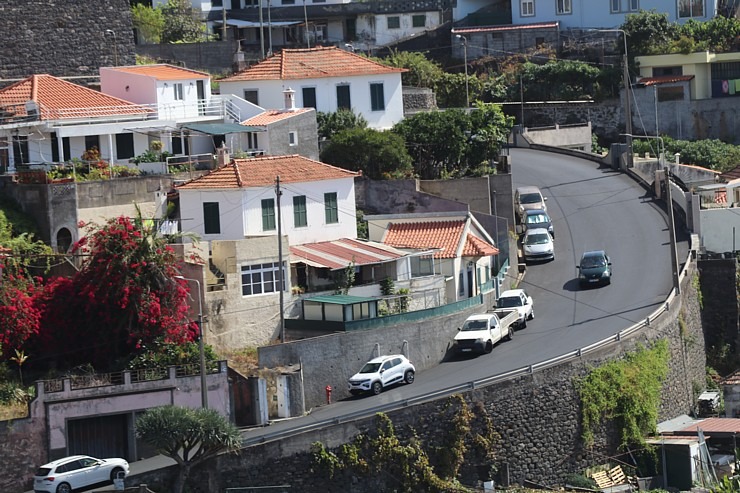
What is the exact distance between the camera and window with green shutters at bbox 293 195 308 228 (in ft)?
210

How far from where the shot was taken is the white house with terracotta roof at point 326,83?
74938 mm

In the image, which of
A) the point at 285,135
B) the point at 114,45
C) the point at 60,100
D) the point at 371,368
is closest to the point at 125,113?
the point at 60,100

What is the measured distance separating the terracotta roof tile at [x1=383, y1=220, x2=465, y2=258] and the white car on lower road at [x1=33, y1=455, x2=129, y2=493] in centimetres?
1816

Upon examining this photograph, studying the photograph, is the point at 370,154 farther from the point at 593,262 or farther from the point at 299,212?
the point at 593,262

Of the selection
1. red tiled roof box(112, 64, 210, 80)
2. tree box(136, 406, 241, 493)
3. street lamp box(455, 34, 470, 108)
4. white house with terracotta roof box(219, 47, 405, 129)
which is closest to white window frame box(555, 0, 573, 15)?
street lamp box(455, 34, 470, 108)

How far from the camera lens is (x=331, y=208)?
65.5 meters

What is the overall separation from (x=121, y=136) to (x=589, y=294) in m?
18.1

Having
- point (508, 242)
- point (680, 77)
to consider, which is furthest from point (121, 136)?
point (680, 77)

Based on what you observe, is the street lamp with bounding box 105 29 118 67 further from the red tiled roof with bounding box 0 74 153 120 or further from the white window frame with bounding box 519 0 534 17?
the white window frame with bounding box 519 0 534 17

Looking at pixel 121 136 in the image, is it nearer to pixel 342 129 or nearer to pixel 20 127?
pixel 20 127

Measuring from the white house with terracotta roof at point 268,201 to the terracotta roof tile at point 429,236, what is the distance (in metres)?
1.81

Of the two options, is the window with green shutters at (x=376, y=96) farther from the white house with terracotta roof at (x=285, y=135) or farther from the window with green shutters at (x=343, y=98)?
the white house with terracotta roof at (x=285, y=135)

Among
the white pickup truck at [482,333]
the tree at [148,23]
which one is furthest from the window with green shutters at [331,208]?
the tree at [148,23]

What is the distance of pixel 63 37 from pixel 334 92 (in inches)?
444
